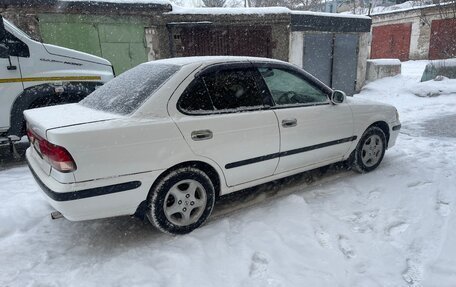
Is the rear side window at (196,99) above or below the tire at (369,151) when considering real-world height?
above

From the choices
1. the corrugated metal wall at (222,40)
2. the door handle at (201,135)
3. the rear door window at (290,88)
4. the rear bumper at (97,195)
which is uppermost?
the corrugated metal wall at (222,40)

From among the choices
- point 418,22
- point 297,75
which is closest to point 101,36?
point 297,75

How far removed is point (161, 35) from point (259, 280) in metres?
8.48

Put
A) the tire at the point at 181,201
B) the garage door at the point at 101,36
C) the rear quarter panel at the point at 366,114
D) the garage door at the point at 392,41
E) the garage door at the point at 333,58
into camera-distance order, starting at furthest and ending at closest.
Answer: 1. the garage door at the point at 392,41
2. the garage door at the point at 333,58
3. the garage door at the point at 101,36
4. the rear quarter panel at the point at 366,114
5. the tire at the point at 181,201

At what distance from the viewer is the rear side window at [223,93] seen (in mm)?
3092

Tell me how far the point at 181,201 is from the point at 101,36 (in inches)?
296

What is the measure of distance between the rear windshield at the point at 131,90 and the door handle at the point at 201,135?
0.53 metres

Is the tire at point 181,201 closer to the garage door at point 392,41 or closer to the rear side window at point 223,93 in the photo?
the rear side window at point 223,93

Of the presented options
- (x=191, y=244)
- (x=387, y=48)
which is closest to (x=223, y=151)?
(x=191, y=244)

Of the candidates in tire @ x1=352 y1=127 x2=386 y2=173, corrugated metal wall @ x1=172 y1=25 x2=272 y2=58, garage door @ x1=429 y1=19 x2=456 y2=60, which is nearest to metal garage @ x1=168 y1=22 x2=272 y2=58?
corrugated metal wall @ x1=172 y1=25 x2=272 y2=58

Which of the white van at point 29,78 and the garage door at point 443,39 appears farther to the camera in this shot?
the garage door at point 443,39

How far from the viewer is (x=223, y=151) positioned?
125 inches

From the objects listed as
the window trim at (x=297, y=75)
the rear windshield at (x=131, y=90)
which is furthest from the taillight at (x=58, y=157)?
the window trim at (x=297, y=75)

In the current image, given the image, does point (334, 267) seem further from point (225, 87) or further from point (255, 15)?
point (255, 15)
